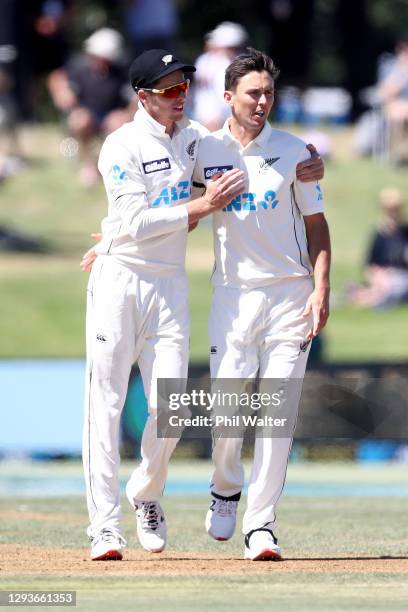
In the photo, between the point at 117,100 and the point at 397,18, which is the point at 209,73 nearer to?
the point at 117,100

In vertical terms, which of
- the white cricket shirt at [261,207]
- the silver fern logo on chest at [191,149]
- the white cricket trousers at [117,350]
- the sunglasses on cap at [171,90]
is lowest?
the white cricket trousers at [117,350]

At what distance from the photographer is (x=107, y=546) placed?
7.38 m

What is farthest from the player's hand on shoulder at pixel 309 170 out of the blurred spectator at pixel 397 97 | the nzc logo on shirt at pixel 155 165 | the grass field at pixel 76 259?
the blurred spectator at pixel 397 97

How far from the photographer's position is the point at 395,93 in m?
21.6

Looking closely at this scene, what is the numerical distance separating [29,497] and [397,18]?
2754cm

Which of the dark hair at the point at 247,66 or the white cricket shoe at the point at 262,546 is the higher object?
the dark hair at the point at 247,66

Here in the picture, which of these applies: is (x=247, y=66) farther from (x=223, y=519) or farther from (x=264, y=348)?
(x=223, y=519)

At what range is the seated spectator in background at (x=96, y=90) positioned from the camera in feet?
63.0

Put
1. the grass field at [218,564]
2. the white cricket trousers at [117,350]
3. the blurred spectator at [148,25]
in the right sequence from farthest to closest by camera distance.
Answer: the blurred spectator at [148,25], the white cricket trousers at [117,350], the grass field at [218,564]

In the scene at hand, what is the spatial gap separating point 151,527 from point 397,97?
1463cm

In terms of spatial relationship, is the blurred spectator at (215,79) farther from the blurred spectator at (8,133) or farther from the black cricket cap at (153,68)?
the black cricket cap at (153,68)

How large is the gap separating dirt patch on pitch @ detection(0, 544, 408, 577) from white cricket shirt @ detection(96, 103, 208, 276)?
1.39 meters

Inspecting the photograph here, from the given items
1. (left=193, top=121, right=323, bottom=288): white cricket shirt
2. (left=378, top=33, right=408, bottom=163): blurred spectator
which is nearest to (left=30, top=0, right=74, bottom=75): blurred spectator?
(left=378, top=33, right=408, bottom=163): blurred spectator

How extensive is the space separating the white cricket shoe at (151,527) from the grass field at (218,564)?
0.06m
